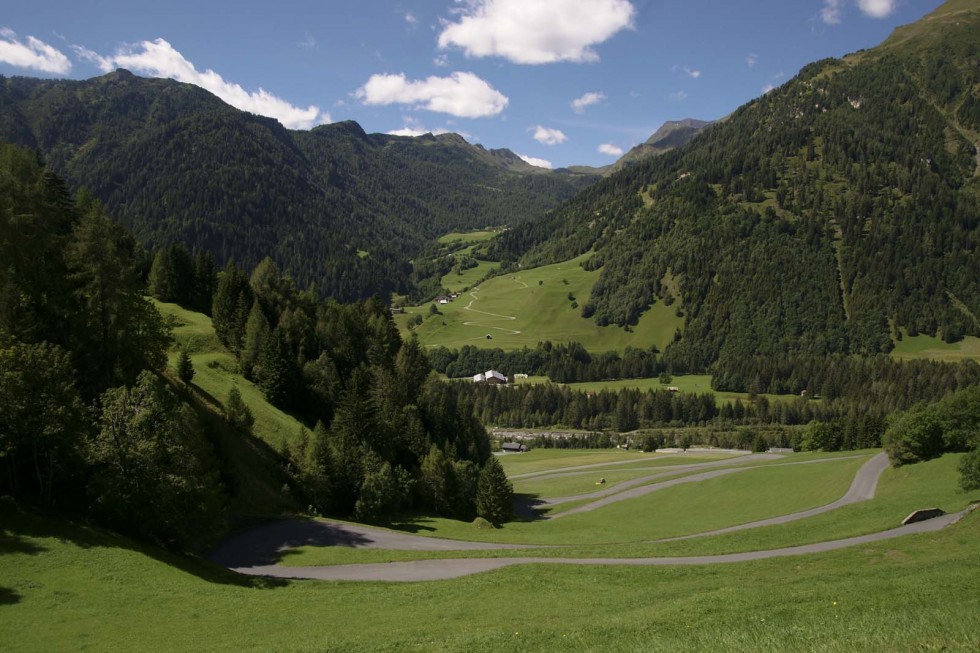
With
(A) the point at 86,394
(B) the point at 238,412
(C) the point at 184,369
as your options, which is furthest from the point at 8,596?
(C) the point at 184,369

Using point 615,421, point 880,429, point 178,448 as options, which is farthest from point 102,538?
point 615,421

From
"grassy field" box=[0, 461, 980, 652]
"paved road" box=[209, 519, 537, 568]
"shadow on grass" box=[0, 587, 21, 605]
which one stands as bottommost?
"paved road" box=[209, 519, 537, 568]

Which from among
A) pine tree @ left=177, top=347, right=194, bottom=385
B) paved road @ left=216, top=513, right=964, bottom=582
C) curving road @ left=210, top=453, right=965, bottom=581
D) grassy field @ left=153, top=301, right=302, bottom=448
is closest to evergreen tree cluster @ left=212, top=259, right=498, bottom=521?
grassy field @ left=153, top=301, right=302, bottom=448

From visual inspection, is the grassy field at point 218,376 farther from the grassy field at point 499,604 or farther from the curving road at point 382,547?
the grassy field at point 499,604

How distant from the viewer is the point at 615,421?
179000 mm

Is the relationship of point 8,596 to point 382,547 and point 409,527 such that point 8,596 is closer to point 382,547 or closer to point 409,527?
point 382,547

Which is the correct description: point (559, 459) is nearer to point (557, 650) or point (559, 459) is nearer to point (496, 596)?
point (496, 596)

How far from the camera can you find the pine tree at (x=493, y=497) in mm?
67312

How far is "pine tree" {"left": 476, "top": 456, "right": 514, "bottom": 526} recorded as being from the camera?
6731 centimetres

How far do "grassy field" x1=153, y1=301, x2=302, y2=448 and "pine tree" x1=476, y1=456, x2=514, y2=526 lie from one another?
74.6 feet

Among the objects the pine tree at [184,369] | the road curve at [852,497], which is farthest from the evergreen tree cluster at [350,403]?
the road curve at [852,497]

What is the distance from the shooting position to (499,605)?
2742 centimetres

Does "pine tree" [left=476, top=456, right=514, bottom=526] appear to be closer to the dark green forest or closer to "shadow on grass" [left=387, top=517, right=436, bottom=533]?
the dark green forest

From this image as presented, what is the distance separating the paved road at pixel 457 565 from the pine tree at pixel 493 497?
27682 millimetres
